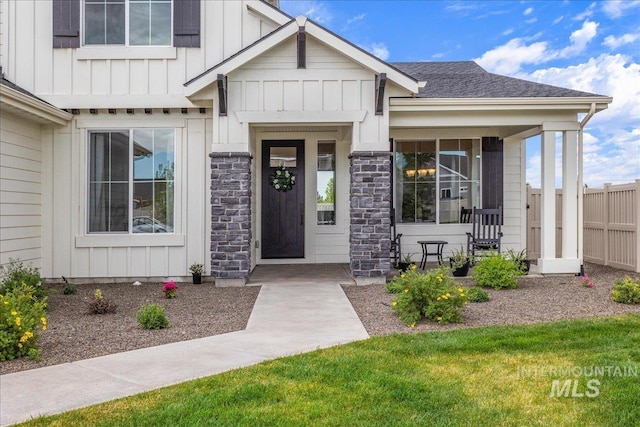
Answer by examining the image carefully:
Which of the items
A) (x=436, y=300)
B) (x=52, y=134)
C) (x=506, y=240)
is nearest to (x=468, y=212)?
(x=506, y=240)

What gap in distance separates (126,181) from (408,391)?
271 inches

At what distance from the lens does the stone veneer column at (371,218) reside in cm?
800

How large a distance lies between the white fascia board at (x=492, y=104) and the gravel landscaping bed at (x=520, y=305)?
2980mm

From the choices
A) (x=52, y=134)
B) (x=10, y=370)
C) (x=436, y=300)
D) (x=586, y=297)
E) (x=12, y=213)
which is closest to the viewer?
(x=10, y=370)

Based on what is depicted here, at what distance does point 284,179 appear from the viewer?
10.2 meters

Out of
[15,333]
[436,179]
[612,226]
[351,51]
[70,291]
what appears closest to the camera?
[15,333]

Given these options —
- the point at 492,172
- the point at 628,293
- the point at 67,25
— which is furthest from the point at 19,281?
the point at 492,172

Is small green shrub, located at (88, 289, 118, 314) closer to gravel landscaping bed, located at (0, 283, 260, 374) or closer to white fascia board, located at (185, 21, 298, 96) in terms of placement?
gravel landscaping bed, located at (0, 283, 260, 374)

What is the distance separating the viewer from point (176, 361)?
407cm

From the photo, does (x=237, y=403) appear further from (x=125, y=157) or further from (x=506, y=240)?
(x=506, y=240)

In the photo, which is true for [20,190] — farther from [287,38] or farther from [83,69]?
[287,38]

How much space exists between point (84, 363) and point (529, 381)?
11.5 ft

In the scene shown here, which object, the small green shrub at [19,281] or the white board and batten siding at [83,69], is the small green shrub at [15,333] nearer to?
the small green shrub at [19,281]

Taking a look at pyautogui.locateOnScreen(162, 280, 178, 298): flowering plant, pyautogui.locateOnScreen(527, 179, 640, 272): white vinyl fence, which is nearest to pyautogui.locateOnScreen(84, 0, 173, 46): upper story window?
pyautogui.locateOnScreen(162, 280, 178, 298): flowering plant
